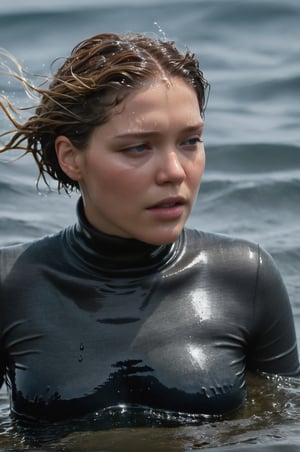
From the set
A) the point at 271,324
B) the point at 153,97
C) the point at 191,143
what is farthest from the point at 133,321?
the point at 153,97

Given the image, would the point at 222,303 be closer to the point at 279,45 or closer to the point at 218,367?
the point at 218,367

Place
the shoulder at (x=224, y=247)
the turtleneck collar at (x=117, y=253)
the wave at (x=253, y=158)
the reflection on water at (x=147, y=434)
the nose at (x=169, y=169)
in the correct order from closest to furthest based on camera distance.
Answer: the nose at (x=169, y=169) < the reflection on water at (x=147, y=434) < the turtleneck collar at (x=117, y=253) < the shoulder at (x=224, y=247) < the wave at (x=253, y=158)

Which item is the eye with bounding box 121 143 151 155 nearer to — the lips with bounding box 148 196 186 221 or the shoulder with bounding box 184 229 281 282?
the lips with bounding box 148 196 186 221

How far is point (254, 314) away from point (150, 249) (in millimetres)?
364

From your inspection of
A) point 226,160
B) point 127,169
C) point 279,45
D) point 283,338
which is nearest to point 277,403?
point 283,338

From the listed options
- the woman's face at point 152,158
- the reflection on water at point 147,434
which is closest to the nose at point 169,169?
the woman's face at point 152,158

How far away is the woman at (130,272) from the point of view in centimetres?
395

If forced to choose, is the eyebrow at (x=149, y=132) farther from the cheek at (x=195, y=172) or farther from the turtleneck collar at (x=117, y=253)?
the turtleneck collar at (x=117, y=253)

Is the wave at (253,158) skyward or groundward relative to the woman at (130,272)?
groundward

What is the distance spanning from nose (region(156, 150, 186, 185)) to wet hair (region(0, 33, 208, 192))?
0.20 meters

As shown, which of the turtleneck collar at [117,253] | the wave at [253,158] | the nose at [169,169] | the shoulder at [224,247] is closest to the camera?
the nose at [169,169]

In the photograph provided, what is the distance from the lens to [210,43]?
10555 millimetres

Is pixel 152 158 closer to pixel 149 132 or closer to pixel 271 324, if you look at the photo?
pixel 149 132

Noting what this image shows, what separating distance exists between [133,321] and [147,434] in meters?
0.32
